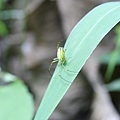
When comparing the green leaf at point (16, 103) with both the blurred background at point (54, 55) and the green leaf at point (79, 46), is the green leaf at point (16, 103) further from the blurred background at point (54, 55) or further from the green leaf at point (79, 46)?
the blurred background at point (54, 55)

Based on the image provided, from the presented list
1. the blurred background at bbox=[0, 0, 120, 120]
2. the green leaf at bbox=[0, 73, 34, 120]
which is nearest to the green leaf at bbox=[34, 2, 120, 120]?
the green leaf at bbox=[0, 73, 34, 120]

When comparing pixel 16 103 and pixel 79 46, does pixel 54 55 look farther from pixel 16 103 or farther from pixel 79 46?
pixel 79 46

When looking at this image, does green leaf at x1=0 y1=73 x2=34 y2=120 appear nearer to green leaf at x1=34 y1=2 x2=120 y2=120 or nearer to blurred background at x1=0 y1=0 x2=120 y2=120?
green leaf at x1=34 y1=2 x2=120 y2=120

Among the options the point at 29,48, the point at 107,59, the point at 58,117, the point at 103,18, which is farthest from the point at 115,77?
the point at 103,18

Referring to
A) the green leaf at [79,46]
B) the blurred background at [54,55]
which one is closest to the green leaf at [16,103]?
the green leaf at [79,46]

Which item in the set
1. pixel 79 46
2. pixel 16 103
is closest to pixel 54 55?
pixel 16 103

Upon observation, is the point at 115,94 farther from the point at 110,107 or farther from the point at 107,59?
the point at 107,59
